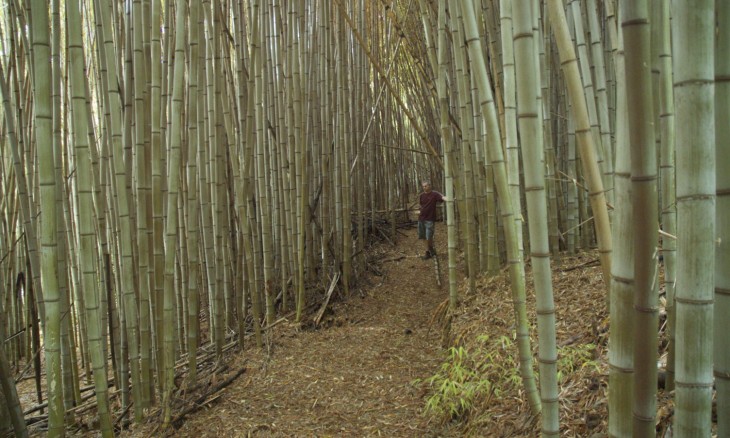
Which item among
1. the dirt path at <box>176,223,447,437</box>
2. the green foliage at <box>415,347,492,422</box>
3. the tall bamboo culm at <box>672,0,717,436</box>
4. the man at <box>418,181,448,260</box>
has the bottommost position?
the dirt path at <box>176,223,447,437</box>

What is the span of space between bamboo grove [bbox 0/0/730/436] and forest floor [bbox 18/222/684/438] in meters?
0.13

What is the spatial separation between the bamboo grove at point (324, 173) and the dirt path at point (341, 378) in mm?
212

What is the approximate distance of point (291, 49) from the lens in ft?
10.3

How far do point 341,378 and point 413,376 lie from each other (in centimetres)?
36

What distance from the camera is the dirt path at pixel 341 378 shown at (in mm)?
2193

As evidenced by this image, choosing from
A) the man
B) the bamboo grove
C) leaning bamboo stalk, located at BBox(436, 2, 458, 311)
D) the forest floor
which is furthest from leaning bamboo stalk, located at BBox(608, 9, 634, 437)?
the man

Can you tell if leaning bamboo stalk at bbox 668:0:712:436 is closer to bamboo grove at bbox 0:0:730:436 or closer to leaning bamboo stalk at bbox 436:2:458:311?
bamboo grove at bbox 0:0:730:436

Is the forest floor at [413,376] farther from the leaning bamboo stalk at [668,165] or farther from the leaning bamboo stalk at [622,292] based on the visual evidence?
the leaning bamboo stalk at [622,292]

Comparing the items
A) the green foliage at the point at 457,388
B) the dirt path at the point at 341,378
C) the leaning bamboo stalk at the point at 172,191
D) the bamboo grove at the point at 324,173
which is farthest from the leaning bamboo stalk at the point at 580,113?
the leaning bamboo stalk at the point at 172,191

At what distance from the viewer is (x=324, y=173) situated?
368cm

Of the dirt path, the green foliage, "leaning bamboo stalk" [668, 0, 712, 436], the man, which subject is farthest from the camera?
the man

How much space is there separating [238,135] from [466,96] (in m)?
1.58

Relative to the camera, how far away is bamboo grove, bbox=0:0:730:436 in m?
0.66

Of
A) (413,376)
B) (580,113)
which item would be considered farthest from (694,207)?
(413,376)
